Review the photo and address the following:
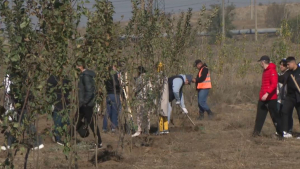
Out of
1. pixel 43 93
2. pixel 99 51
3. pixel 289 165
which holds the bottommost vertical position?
pixel 289 165

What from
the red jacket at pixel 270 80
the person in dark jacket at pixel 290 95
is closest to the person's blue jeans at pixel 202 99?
the person in dark jacket at pixel 290 95

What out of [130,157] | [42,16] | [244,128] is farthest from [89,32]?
[244,128]

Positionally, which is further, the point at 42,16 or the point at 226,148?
the point at 226,148

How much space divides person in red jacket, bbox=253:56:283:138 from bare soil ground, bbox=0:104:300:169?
0.36 meters

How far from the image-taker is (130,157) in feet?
35.7

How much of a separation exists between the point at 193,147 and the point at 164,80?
64.4 inches

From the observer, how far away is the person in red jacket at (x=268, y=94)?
12.5 m

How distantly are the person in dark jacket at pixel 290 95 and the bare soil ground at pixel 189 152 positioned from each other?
43 centimetres

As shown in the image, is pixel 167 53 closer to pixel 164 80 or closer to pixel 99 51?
pixel 164 80

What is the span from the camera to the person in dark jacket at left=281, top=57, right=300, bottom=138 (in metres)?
12.8

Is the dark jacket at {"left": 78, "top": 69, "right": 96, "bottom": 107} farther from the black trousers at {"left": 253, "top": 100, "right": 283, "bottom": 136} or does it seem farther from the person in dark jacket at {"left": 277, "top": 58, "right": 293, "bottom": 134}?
the person in dark jacket at {"left": 277, "top": 58, "right": 293, "bottom": 134}

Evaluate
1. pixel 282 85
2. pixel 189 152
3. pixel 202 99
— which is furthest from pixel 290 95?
pixel 202 99

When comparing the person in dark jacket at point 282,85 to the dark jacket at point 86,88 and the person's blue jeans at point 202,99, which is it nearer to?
the person's blue jeans at point 202,99

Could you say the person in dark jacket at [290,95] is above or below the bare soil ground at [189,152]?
above
